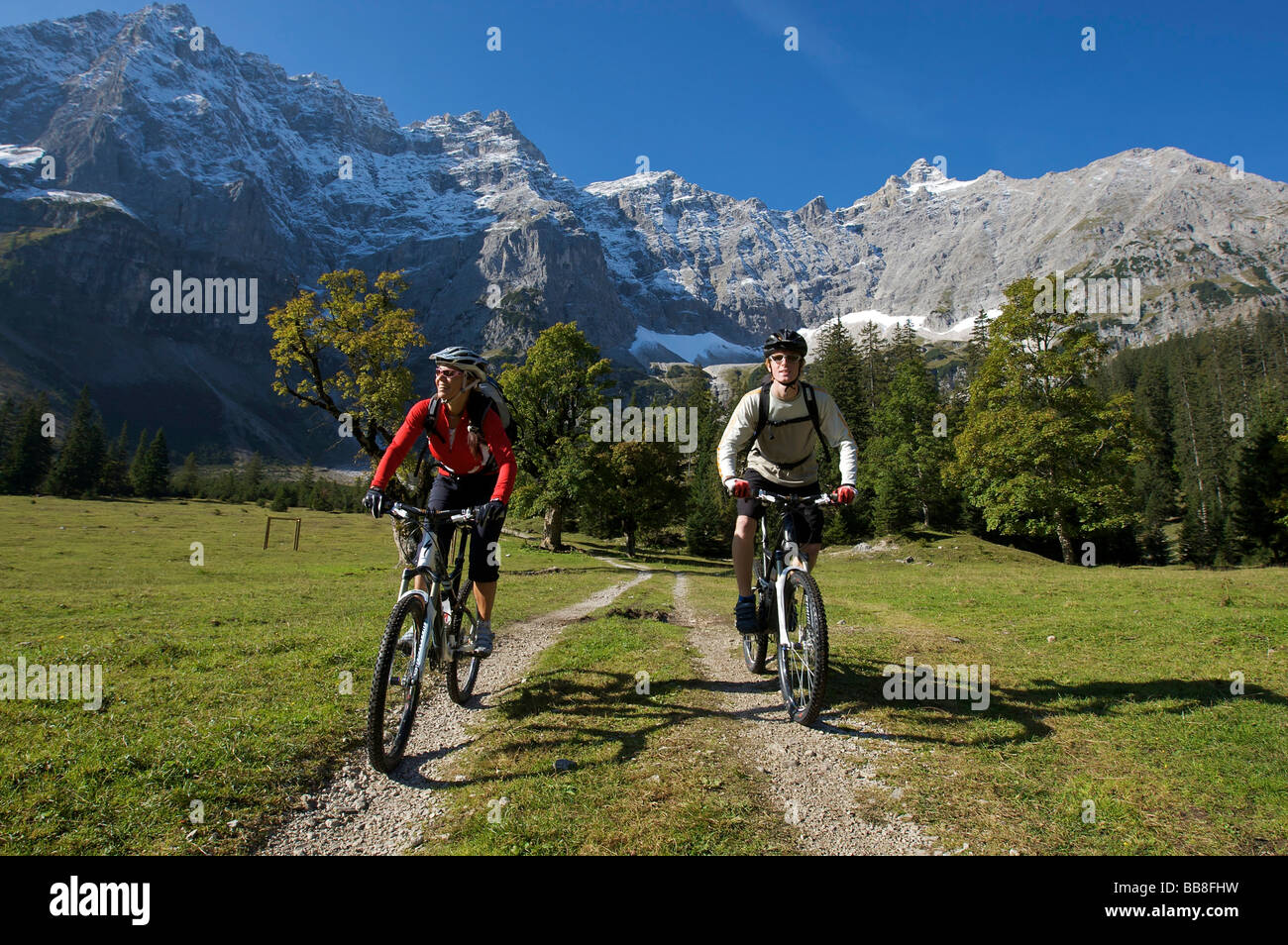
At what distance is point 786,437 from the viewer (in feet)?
22.6

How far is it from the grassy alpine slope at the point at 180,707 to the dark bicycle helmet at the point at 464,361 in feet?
12.5

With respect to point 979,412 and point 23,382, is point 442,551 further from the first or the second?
point 23,382

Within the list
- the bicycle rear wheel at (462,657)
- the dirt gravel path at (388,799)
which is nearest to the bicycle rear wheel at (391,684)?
the dirt gravel path at (388,799)

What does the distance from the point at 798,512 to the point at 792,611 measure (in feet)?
3.61

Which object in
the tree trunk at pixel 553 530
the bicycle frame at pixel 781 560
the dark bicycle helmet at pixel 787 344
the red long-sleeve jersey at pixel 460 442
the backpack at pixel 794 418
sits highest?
the dark bicycle helmet at pixel 787 344

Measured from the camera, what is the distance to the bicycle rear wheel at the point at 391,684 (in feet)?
16.1

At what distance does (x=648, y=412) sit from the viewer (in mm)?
44688

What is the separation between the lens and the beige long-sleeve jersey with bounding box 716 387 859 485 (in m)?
6.78

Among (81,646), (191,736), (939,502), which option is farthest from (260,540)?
(939,502)

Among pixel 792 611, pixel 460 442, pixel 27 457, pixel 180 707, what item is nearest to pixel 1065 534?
pixel 792 611

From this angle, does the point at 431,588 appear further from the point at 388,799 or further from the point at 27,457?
the point at 27,457

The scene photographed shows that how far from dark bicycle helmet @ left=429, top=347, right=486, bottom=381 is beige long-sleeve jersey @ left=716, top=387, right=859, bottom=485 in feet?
9.44

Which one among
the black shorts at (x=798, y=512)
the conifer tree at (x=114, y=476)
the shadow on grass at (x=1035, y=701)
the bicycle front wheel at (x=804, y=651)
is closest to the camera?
the bicycle front wheel at (x=804, y=651)

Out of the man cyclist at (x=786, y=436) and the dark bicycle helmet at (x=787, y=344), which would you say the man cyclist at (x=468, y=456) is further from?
the dark bicycle helmet at (x=787, y=344)
